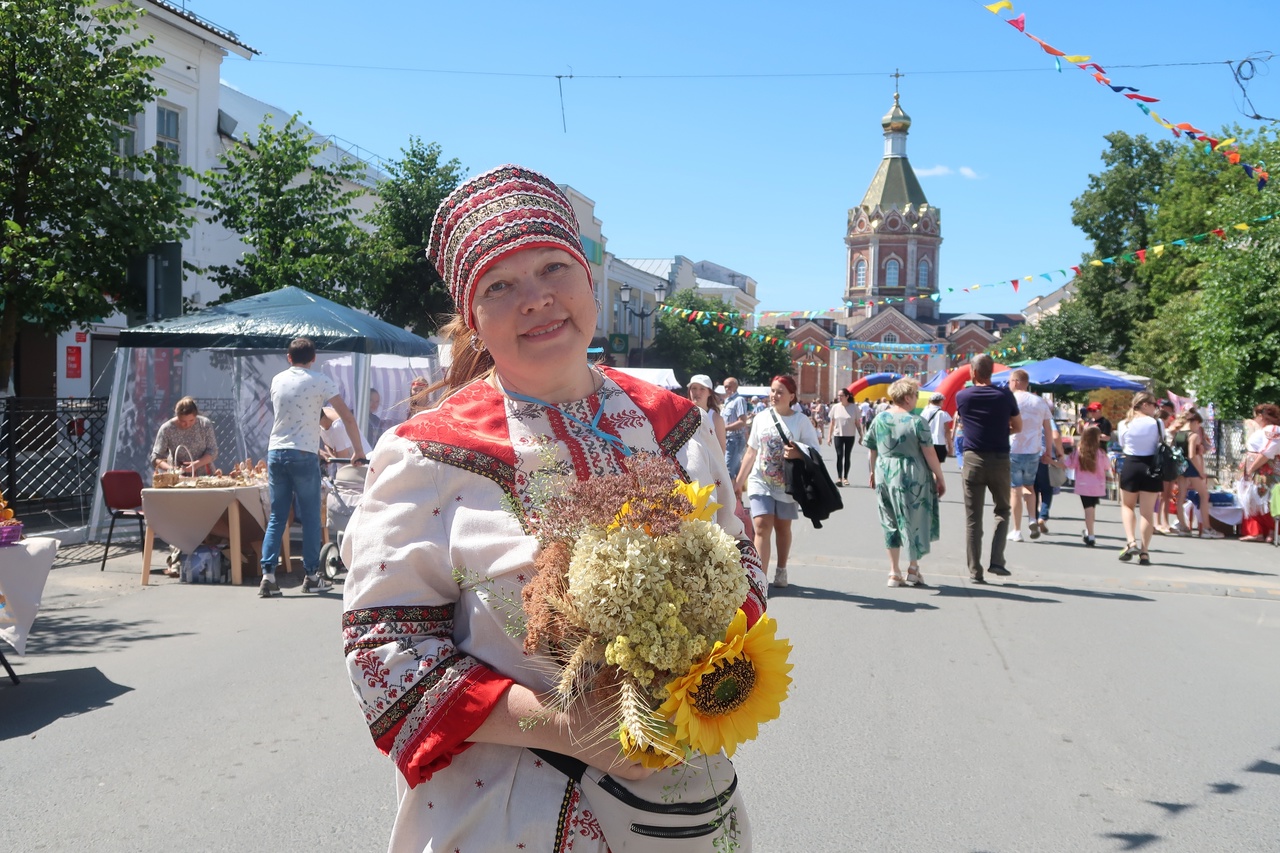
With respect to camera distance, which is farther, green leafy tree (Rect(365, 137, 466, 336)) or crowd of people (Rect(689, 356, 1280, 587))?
green leafy tree (Rect(365, 137, 466, 336))

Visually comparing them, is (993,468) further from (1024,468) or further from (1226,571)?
(1024,468)

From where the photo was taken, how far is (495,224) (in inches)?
76.0

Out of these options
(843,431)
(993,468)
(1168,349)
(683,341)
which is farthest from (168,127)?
(683,341)

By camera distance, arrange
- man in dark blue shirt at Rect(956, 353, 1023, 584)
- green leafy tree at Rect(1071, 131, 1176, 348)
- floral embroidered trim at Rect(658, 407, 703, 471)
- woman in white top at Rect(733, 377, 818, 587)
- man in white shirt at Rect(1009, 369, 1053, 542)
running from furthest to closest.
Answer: green leafy tree at Rect(1071, 131, 1176, 348)
man in white shirt at Rect(1009, 369, 1053, 542)
man in dark blue shirt at Rect(956, 353, 1023, 584)
woman in white top at Rect(733, 377, 818, 587)
floral embroidered trim at Rect(658, 407, 703, 471)

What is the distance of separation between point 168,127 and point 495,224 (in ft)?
85.6

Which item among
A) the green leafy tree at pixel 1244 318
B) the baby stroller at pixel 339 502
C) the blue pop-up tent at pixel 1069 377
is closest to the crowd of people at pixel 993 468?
the green leafy tree at pixel 1244 318

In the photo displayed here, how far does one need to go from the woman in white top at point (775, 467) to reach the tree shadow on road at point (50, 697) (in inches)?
199

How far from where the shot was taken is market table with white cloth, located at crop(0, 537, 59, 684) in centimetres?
601

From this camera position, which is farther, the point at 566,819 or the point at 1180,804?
the point at 1180,804

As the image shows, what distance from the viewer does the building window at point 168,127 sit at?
2438 cm

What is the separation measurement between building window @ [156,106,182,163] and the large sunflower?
1015 inches

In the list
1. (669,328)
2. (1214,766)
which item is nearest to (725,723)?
(1214,766)

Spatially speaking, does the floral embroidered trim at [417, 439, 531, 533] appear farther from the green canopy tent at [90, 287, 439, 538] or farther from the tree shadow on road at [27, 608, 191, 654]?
the green canopy tent at [90, 287, 439, 538]

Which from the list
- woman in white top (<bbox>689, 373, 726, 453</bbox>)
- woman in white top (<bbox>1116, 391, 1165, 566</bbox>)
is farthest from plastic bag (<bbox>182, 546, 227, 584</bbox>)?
woman in white top (<bbox>1116, 391, 1165, 566</bbox>)
